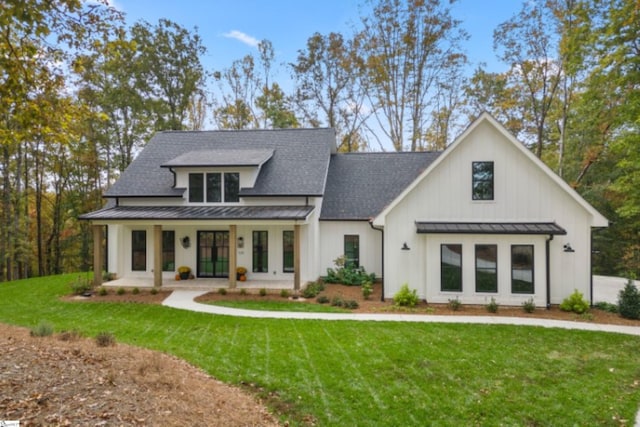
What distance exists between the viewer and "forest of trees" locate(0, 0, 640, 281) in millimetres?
17266

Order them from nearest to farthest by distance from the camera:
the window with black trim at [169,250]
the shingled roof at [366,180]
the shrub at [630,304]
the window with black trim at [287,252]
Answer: the shrub at [630,304], the window with black trim at [287,252], the window with black trim at [169,250], the shingled roof at [366,180]

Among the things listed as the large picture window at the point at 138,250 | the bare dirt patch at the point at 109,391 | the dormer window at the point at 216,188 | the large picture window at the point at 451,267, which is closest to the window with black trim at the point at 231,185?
the dormer window at the point at 216,188

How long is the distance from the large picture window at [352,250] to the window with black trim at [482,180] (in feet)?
19.0

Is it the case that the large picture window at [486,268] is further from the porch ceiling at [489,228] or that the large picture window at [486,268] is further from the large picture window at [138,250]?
the large picture window at [138,250]

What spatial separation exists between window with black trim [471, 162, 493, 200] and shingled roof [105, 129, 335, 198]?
6295mm

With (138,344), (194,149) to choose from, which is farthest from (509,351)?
(194,149)

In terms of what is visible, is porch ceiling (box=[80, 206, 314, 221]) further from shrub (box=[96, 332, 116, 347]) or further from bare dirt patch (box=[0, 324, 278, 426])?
bare dirt patch (box=[0, 324, 278, 426])

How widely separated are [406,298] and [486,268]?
2.93m

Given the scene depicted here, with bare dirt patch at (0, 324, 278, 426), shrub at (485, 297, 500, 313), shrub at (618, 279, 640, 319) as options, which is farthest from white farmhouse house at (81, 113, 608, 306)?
bare dirt patch at (0, 324, 278, 426)

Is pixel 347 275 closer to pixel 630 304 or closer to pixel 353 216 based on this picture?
pixel 353 216

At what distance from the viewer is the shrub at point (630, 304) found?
10.7 meters

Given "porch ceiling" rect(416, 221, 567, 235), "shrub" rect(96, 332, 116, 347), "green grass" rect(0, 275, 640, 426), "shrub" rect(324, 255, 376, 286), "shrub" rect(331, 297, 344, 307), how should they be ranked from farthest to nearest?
"shrub" rect(324, 255, 376, 286) → "shrub" rect(331, 297, 344, 307) → "porch ceiling" rect(416, 221, 567, 235) → "shrub" rect(96, 332, 116, 347) → "green grass" rect(0, 275, 640, 426)

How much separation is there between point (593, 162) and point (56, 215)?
A: 3879 centimetres

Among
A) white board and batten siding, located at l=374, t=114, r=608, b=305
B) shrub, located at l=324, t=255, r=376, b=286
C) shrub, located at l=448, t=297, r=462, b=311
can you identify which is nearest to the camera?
shrub, located at l=448, t=297, r=462, b=311
